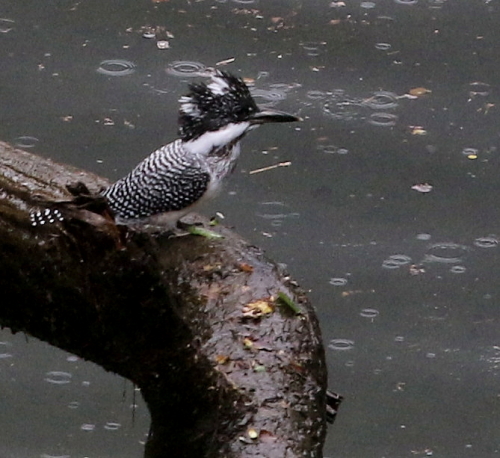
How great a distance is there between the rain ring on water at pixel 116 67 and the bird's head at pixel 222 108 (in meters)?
1.06

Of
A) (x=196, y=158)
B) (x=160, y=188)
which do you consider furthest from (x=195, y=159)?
(x=160, y=188)

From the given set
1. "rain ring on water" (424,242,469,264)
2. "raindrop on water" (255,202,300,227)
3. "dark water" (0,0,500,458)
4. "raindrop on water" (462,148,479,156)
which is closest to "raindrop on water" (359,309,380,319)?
"dark water" (0,0,500,458)

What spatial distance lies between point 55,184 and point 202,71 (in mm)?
1557

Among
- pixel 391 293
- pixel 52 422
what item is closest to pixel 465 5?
pixel 391 293

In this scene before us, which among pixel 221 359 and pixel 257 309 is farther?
pixel 257 309

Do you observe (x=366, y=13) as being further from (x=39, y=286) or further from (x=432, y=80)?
(x=39, y=286)

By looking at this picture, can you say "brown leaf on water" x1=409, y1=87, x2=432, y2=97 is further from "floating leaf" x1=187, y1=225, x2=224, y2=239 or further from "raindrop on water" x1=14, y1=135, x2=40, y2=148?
"floating leaf" x1=187, y1=225, x2=224, y2=239

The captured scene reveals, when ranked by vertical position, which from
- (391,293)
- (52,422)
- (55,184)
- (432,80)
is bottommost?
(52,422)

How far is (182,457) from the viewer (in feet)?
6.40

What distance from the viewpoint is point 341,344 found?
3.09m

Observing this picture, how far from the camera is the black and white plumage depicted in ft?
8.91

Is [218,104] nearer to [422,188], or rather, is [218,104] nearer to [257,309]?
[257,309]

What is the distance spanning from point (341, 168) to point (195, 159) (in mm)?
809

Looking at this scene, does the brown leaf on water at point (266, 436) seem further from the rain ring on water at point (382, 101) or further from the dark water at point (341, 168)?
the rain ring on water at point (382, 101)
